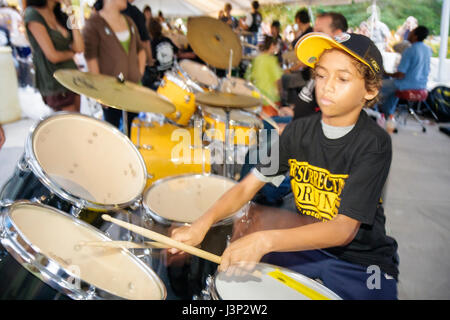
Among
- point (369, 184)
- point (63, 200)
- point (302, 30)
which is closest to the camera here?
point (369, 184)

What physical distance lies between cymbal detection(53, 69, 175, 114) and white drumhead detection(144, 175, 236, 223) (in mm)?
454

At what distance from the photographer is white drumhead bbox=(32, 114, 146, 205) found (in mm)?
1308

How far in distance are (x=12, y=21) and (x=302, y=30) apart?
5.47 m

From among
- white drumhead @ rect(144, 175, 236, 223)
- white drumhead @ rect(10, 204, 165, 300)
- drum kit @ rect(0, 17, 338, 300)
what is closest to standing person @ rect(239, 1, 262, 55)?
drum kit @ rect(0, 17, 338, 300)

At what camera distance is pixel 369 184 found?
98 cm

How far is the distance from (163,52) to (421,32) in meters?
3.82

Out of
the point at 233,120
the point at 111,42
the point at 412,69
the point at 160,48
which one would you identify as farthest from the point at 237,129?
the point at 412,69

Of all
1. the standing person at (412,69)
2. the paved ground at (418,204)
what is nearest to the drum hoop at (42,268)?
the paved ground at (418,204)

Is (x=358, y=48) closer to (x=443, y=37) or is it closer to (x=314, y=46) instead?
(x=314, y=46)

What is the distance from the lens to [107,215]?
36.7 inches

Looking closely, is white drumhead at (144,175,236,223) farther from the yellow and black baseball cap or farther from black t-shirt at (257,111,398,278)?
the yellow and black baseball cap

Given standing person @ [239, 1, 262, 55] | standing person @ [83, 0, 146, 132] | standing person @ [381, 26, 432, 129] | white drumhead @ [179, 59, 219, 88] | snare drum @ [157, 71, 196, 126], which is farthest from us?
standing person @ [239, 1, 262, 55]
